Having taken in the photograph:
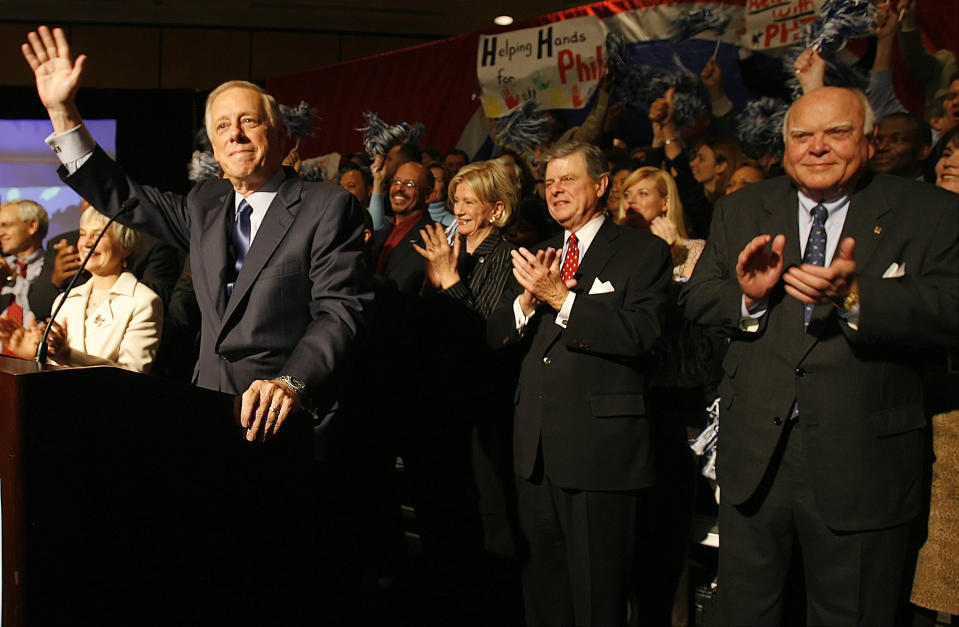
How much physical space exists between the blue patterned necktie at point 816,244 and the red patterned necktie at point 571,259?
68cm

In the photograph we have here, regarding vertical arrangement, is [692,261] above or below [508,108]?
below

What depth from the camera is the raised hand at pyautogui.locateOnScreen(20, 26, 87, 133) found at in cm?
181

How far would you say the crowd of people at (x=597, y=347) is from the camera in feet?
5.77

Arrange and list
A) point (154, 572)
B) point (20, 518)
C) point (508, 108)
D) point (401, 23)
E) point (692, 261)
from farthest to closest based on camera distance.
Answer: point (401, 23) → point (508, 108) → point (692, 261) → point (154, 572) → point (20, 518)

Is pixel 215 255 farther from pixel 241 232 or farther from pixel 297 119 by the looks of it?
pixel 297 119

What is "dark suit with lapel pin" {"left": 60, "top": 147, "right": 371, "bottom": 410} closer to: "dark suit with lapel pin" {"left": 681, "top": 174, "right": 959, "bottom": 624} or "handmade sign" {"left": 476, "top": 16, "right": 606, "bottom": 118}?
"dark suit with lapel pin" {"left": 681, "top": 174, "right": 959, "bottom": 624}

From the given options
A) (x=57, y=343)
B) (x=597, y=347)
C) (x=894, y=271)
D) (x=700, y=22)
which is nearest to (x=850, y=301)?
(x=894, y=271)

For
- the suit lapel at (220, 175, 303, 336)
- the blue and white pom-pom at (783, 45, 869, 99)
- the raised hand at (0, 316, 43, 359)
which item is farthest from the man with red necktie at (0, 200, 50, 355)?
the blue and white pom-pom at (783, 45, 869, 99)

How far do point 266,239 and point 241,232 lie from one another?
11cm

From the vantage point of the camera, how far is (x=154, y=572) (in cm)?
117

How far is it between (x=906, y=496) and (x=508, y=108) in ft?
12.2

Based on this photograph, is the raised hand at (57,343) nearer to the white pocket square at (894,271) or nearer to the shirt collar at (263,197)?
the shirt collar at (263,197)

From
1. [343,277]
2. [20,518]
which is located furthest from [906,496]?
[20,518]

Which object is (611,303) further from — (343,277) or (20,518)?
(20,518)
